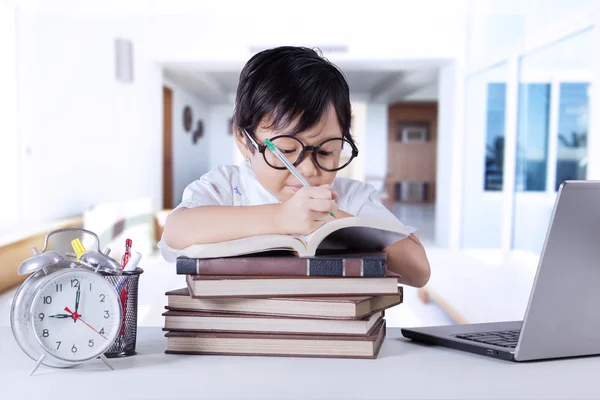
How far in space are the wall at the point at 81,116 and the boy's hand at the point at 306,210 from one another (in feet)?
14.7

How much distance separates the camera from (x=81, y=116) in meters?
5.70

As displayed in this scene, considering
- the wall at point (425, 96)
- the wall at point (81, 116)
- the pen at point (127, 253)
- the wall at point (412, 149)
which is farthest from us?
the wall at point (412, 149)

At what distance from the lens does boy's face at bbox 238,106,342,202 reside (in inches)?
40.6

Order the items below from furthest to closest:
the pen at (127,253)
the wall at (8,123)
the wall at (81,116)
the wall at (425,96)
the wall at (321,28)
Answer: the wall at (425,96) → the wall at (321,28) → the wall at (81,116) → the wall at (8,123) → the pen at (127,253)

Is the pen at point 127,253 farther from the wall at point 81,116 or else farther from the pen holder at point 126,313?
the wall at point 81,116

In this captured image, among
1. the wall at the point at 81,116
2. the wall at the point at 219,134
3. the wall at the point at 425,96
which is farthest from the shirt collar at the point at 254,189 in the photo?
the wall at the point at 219,134

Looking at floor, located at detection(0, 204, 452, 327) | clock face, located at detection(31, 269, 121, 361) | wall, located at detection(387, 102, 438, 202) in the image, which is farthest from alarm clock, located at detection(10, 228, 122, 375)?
wall, located at detection(387, 102, 438, 202)

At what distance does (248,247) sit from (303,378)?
17 cm

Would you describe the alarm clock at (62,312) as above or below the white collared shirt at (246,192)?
below

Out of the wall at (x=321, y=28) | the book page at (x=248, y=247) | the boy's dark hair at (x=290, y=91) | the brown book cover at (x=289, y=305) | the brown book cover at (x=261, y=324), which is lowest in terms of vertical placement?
the brown book cover at (x=261, y=324)

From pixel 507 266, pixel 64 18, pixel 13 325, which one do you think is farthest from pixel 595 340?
pixel 64 18

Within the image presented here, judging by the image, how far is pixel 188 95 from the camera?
10.9m

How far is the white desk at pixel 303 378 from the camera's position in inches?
26.7

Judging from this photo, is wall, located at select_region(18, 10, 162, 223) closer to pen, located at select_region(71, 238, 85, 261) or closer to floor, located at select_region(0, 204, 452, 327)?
floor, located at select_region(0, 204, 452, 327)
